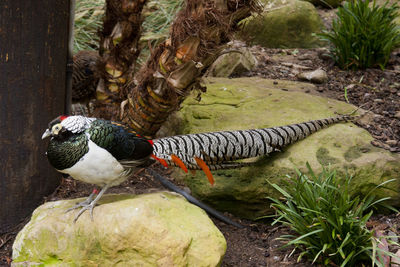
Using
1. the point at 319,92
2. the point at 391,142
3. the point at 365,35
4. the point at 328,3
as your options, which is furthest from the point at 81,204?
the point at 328,3

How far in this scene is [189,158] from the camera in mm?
3510

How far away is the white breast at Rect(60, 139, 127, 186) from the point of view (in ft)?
9.20

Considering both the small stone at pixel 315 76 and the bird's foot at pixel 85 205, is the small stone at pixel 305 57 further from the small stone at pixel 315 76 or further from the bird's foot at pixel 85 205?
the bird's foot at pixel 85 205

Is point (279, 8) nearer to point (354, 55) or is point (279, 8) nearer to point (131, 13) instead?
point (354, 55)

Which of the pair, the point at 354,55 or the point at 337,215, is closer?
the point at 337,215

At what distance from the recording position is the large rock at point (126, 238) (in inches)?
110

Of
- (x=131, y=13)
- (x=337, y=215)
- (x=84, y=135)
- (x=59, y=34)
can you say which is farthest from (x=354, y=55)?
(x=84, y=135)

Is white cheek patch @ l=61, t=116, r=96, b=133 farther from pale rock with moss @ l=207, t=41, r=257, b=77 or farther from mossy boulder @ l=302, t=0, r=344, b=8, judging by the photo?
mossy boulder @ l=302, t=0, r=344, b=8

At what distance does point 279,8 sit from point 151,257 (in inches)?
222

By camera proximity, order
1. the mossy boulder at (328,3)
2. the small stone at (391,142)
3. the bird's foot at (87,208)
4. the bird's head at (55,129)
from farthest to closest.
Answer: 1. the mossy boulder at (328,3)
2. the small stone at (391,142)
3. the bird's foot at (87,208)
4. the bird's head at (55,129)

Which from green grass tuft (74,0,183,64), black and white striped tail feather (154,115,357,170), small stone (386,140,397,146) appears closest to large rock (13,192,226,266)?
black and white striped tail feather (154,115,357,170)

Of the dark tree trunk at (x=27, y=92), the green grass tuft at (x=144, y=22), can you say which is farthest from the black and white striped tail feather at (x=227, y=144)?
the green grass tuft at (x=144, y=22)

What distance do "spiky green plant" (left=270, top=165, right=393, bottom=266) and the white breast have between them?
1.28m

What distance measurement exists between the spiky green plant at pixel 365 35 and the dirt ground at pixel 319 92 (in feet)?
0.58
